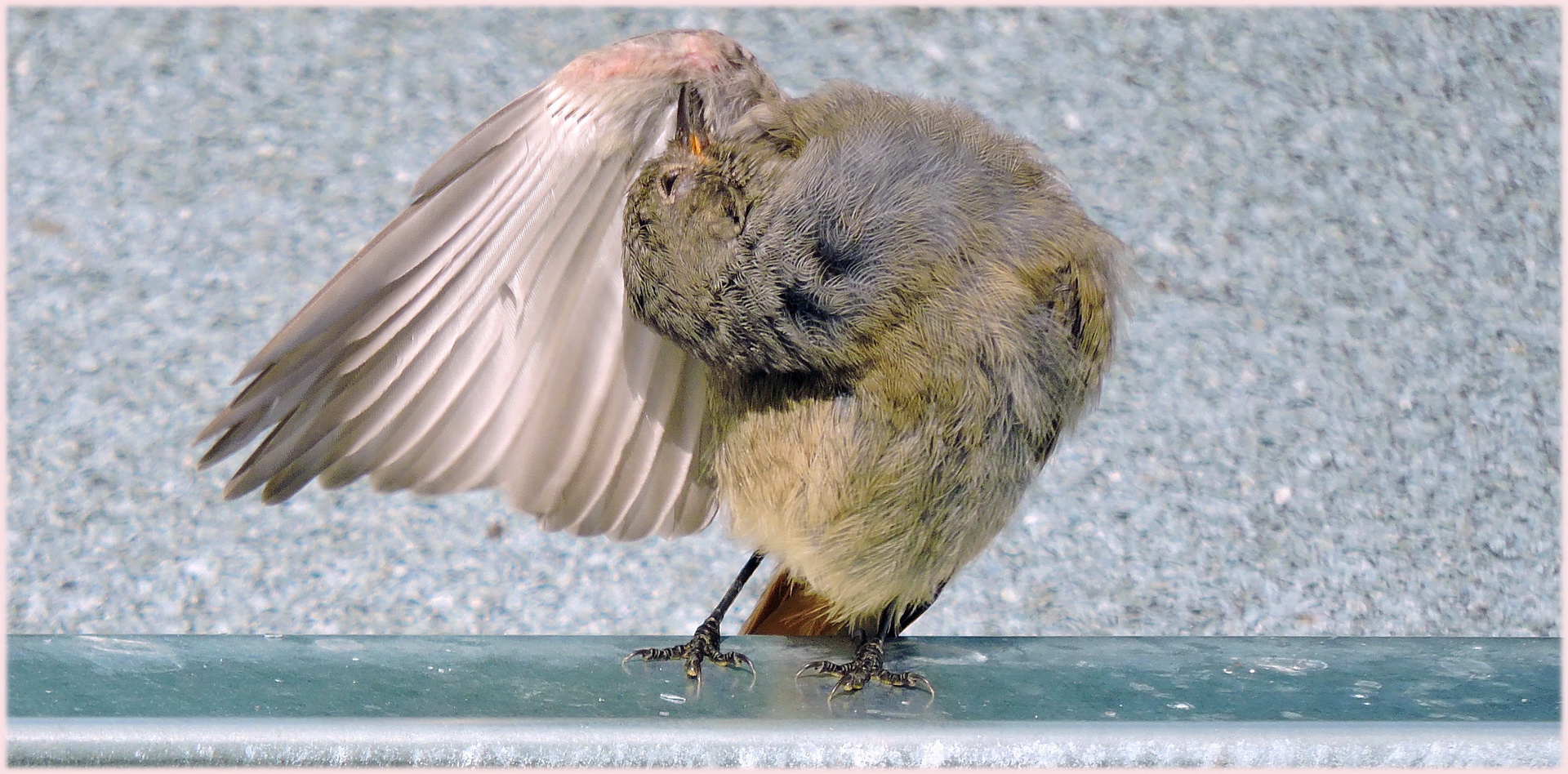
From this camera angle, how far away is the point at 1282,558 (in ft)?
13.0

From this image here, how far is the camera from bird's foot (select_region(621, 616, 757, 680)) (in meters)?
2.12

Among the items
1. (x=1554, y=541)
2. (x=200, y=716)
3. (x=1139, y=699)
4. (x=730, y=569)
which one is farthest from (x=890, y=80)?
(x=200, y=716)

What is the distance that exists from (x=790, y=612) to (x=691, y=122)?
3.12 feet

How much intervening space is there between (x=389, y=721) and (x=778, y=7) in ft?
11.4

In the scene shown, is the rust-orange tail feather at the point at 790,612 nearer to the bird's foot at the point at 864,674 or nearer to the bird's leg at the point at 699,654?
the bird's leg at the point at 699,654

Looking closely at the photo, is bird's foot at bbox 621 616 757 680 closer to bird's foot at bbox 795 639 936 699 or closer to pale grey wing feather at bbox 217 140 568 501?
bird's foot at bbox 795 639 936 699

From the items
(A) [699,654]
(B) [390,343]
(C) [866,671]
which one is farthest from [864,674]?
(B) [390,343]

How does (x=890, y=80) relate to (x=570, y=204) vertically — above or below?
above

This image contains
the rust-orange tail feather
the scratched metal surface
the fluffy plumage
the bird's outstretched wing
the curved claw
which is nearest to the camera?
the scratched metal surface

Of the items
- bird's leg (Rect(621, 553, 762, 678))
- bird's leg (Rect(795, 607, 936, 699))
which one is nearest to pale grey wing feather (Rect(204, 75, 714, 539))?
bird's leg (Rect(621, 553, 762, 678))

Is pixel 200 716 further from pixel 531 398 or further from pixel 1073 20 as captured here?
pixel 1073 20

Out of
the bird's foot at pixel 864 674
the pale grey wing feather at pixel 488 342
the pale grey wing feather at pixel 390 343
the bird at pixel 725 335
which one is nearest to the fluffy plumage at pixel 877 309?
the bird at pixel 725 335

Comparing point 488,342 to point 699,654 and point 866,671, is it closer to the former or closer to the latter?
point 699,654

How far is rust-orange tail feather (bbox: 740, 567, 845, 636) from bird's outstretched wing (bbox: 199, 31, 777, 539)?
0.31 metres
